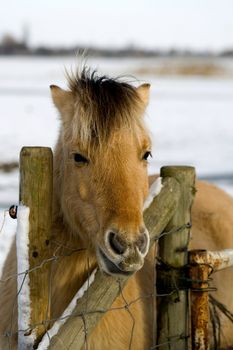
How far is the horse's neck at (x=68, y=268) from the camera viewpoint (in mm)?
3520

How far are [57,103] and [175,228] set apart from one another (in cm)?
93

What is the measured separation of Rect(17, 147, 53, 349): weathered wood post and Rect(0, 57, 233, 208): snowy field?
3.87 ft

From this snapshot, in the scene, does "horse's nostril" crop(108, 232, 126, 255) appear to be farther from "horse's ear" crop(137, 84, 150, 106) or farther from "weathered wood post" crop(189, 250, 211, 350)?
"horse's ear" crop(137, 84, 150, 106)

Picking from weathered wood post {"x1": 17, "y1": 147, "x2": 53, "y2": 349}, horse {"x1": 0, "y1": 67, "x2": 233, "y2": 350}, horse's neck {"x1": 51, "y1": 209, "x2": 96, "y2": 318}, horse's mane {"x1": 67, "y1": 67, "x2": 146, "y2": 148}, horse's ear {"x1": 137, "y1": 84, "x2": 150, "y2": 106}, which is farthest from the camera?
horse's ear {"x1": 137, "y1": 84, "x2": 150, "y2": 106}

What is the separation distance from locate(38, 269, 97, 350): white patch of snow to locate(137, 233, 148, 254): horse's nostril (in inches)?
21.6

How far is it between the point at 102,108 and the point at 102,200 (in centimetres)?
50

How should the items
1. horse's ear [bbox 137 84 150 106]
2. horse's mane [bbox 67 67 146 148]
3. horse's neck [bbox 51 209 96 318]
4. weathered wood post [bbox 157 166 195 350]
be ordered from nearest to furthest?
1. horse's mane [bbox 67 67 146 148]
2. horse's neck [bbox 51 209 96 318]
3. weathered wood post [bbox 157 166 195 350]
4. horse's ear [bbox 137 84 150 106]

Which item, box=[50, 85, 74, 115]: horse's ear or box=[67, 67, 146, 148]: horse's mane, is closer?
box=[67, 67, 146, 148]: horse's mane

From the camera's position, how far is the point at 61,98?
3.65 metres

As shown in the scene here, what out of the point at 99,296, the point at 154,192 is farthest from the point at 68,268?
the point at 154,192

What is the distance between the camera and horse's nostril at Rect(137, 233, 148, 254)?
9.37ft

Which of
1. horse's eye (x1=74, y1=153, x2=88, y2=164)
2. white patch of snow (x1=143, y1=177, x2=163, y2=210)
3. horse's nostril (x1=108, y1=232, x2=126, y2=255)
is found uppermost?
horse's eye (x1=74, y1=153, x2=88, y2=164)

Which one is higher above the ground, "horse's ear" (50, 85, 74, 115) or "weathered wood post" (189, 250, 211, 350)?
"horse's ear" (50, 85, 74, 115)

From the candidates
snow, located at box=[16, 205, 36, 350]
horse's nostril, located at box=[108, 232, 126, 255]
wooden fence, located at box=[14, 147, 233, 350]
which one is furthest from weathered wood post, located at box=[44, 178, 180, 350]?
horse's nostril, located at box=[108, 232, 126, 255]
